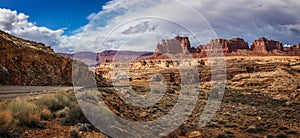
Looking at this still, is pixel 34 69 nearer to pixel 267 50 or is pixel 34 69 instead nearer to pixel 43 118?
pixel 43 118

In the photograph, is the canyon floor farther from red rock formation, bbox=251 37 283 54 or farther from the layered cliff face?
red rock formation, bbox=251 37 283 54

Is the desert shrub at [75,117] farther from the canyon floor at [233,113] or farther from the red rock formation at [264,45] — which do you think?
the red rock formation at [264,45]

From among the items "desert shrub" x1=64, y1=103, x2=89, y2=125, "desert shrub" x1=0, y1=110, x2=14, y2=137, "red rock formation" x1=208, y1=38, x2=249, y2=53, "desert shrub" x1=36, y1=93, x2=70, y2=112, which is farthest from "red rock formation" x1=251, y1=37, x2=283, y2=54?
"desert shrub" x1=0, y1=110, x2=14, y2=137

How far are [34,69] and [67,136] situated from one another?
20.9 meters

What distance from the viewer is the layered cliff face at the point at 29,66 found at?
72.3ft

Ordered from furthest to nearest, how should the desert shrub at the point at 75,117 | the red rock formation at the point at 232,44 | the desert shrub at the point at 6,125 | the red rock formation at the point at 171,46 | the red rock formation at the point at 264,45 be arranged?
the red rock formation at the point at 264,45 → the red rock formation at the point at 232,44 → the red rock formation at the point at 171,46 → the desert shrub at the point at 75,117 → the desert shrub at the point at 6,125

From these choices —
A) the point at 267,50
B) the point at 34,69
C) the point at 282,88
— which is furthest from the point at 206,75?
the point at 267,50

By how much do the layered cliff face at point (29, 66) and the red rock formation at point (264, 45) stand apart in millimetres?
141391

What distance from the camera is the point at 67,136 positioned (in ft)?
21.8

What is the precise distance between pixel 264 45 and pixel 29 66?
151m

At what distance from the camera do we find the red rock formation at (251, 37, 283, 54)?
152 meters

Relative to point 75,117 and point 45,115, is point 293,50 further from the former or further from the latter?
point 45,115

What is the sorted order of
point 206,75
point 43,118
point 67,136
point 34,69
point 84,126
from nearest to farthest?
point 67,136, point 84,126, point 43,118, point 34,69, point 206,75

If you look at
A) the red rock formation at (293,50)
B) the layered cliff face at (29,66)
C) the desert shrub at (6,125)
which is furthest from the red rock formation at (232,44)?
the desert shrub at (6,125)
